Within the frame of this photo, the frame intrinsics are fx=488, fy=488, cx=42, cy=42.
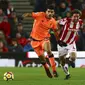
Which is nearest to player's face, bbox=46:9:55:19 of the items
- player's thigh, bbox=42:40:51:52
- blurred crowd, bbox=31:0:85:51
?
player's thigh, bbox=42:40:51:52

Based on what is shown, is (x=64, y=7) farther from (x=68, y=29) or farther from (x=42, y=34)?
(x=42, y=34)

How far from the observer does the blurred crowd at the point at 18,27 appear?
20.9 metres

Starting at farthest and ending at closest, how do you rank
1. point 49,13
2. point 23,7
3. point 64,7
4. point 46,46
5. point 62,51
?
point 23,7, point 64,7, point 62,51, point 46,46, point 49,13

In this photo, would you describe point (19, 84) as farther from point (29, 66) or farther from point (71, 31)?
point (29, 66)

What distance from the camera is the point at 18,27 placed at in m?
21.6

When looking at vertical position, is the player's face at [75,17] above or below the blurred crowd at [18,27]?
above

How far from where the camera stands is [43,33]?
567 inches

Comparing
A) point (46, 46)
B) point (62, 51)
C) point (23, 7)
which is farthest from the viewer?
point (23, 7)

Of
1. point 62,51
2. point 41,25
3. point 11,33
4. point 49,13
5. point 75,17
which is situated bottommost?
point 11,33

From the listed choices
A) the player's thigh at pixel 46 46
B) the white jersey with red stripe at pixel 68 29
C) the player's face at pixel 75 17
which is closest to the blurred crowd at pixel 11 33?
the white jersey with red stripe at pixel 68 29

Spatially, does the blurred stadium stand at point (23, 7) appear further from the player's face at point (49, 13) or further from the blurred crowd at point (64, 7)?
the player's face at point (49, 13)

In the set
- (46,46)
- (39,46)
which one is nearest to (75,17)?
(46,46)

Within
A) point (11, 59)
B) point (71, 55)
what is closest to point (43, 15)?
point (71, 55)

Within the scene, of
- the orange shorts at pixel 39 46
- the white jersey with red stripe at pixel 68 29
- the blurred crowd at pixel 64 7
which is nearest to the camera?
the orange shorts at pixel 39 46
